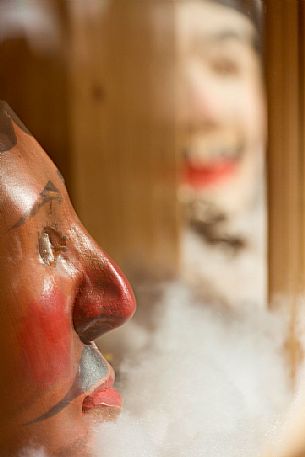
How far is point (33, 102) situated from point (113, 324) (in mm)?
160

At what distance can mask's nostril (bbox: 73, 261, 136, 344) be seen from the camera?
1.70 ft

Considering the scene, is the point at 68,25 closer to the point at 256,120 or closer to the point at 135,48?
the point at 135,48

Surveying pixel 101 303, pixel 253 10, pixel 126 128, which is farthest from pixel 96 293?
pixel 253 10

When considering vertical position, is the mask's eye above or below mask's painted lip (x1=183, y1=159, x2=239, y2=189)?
below

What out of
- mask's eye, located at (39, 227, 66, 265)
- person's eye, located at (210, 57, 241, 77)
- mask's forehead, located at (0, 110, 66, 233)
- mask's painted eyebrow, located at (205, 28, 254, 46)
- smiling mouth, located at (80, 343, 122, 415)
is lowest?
smiling mouth, located at (80, 343, 122, 415)

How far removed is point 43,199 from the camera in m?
0.50

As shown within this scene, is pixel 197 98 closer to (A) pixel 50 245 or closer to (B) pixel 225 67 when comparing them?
(B) pixel 225 67

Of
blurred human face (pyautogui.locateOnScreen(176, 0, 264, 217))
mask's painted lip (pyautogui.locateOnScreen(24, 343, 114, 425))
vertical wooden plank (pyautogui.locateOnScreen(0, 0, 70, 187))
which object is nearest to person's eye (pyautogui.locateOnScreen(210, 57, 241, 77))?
blurred human face (pyautogui.locateOnScreen(176, 0, 264, 217))

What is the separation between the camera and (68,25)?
510 millimetres

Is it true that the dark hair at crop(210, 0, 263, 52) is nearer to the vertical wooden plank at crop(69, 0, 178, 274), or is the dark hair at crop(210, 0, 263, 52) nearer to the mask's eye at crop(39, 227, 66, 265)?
the vertical wooden plank at crop(69, 0, 178, 274)

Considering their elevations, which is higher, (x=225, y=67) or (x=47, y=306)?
(x=225, y=67)

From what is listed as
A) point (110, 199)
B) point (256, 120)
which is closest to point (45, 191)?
point (110, 199)

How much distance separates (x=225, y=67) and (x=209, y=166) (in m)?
0.07

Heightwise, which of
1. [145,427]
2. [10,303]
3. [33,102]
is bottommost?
[145,427]
